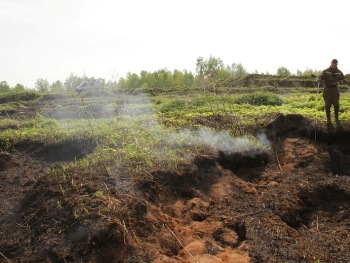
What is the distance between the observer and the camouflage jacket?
28.5ft

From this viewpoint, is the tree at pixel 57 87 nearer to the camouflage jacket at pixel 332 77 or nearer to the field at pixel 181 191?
the field at pixel 181 191

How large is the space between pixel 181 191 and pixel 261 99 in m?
8.38

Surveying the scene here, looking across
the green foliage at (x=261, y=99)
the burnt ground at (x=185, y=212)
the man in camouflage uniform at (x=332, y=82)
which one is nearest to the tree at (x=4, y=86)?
the green foliage at (x=261, y=99)

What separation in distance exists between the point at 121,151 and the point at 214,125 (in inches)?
132

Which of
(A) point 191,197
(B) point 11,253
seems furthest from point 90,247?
(A) point 191,197

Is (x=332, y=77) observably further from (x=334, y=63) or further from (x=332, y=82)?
(x=334, y=63)

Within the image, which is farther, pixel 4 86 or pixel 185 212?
pixel 4 86

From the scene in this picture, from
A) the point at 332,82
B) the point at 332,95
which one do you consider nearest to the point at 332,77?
the point at 332,82

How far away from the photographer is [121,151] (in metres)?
6.79

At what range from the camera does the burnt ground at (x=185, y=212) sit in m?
4.04

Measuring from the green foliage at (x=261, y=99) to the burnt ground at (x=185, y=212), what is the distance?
541 cm

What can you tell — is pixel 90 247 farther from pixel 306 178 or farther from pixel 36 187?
pixel 306 178

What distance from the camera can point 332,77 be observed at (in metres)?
8.70

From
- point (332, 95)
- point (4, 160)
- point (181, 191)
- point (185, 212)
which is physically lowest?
point (185, 212)
